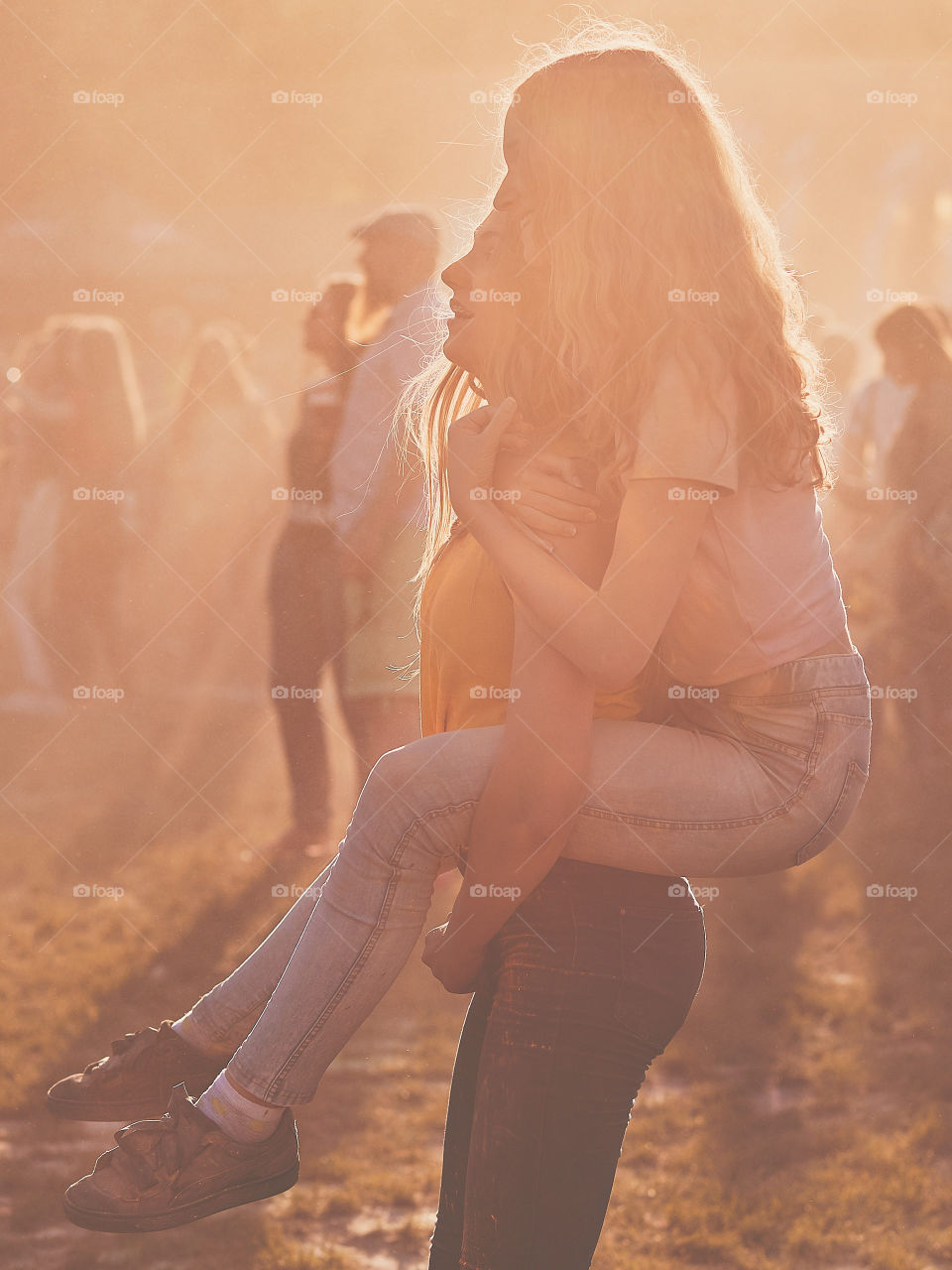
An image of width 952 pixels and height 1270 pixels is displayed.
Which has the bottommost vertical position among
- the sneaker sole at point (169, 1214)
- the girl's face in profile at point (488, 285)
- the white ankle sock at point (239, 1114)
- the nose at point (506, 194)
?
the sneaker sole at point (169, 1214)

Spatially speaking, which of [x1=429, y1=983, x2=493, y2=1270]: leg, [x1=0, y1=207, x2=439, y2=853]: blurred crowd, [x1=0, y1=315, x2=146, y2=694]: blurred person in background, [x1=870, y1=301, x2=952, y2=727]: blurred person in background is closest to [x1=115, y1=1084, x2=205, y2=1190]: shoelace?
[x1=429, y1=983, x2=493, y2=1270]: leg

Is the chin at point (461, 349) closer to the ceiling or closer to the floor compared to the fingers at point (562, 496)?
closer to the ceiling

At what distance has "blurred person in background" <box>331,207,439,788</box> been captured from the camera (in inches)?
142

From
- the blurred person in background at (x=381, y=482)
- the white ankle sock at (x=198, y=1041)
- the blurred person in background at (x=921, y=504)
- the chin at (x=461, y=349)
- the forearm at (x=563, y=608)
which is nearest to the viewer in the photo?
the forearm at (x=563, y=608)

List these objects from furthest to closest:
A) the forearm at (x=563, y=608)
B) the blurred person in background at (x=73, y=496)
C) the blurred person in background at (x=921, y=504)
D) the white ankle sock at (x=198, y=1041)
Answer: the blurred person in background at (x=73, y=496) < the blurred person in background at (x=921, y=504) < the white ankle sock at (x=198, y=1041) < the forearm at (x=563, y=608)

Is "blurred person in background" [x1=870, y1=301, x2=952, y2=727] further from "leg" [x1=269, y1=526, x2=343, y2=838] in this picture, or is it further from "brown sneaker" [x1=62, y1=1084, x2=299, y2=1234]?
"brown sneaker" [x1=62, y1=1084, x2=299, y2=1234]

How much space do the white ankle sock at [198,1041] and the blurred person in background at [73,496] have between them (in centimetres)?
465

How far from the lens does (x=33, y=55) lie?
4969 mm

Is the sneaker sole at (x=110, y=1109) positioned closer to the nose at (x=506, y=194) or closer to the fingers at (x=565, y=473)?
the fingers at (x=565, y=473)

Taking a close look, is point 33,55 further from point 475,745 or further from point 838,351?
point 475,745

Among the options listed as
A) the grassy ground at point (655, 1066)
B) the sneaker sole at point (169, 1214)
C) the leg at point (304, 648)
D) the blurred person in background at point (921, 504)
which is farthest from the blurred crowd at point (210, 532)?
the sneaker sole at point (169, 1214)

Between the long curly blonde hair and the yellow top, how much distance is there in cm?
11

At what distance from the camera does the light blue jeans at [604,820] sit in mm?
1326

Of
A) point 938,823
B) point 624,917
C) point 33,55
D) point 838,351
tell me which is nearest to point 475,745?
point 624,917
